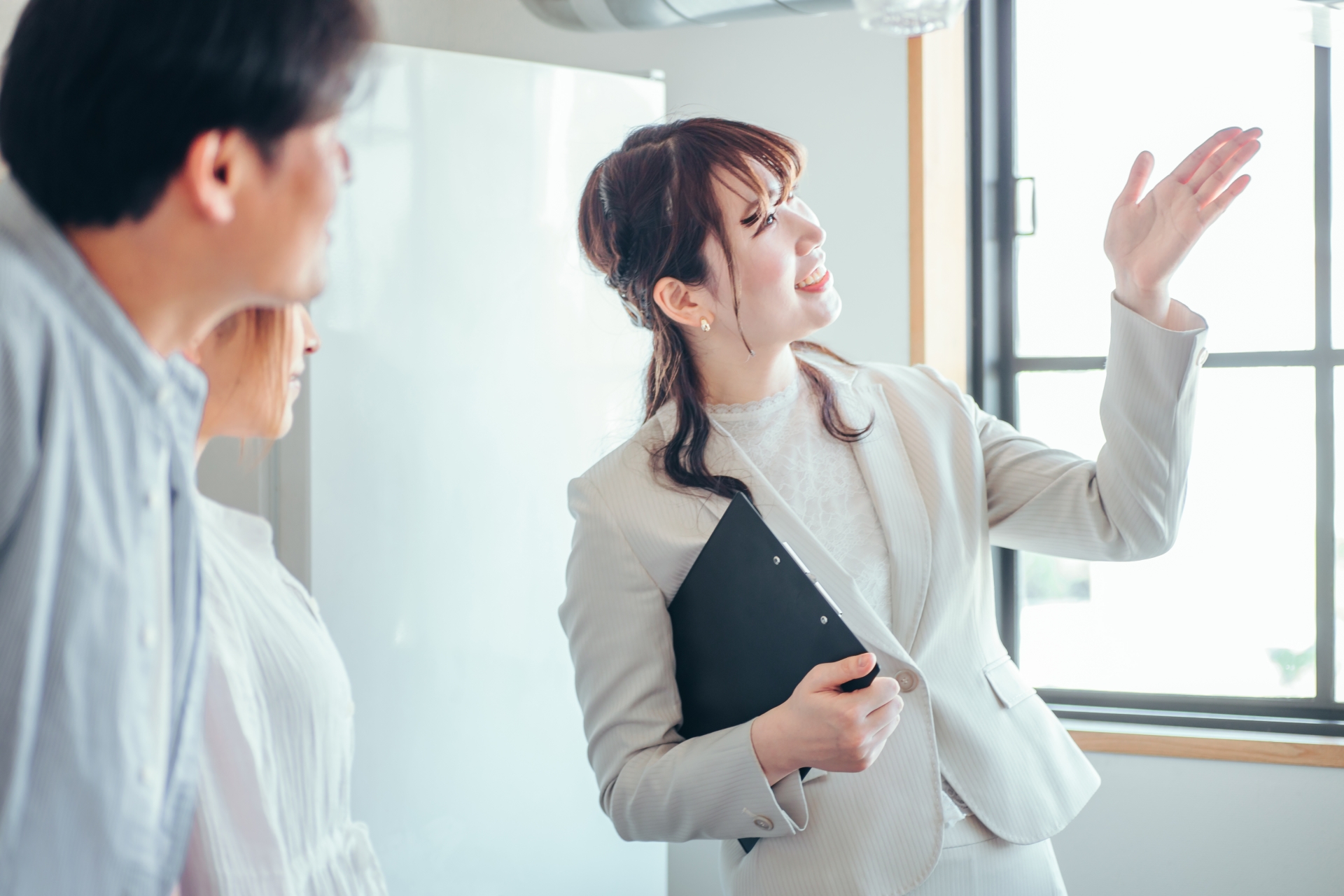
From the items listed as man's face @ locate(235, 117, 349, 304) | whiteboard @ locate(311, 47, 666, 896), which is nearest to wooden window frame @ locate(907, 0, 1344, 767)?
whiteboard @ locate(311, 47, 666, 896)

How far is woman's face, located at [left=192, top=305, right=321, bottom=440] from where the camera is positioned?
84 centimetres

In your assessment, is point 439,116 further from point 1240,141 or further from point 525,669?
point 1240,141

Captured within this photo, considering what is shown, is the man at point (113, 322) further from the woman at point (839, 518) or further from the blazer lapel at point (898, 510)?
the blazer lapel at point (898, 510)

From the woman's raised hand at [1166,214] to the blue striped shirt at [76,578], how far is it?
0.93 metres

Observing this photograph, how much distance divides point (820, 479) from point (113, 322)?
0.82 metres

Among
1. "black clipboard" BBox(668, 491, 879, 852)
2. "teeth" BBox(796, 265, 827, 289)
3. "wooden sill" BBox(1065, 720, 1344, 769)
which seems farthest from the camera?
"wooden sill" BBox(1065, 720, 1344, 769)

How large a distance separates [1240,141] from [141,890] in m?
→ 1.13

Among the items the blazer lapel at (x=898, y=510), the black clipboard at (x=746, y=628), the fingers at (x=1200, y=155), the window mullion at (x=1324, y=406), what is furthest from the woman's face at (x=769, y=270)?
the window mullion at (x=1324, y=406)

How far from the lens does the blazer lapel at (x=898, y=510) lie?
1.09m

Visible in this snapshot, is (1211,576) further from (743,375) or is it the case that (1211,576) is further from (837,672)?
(837,672)

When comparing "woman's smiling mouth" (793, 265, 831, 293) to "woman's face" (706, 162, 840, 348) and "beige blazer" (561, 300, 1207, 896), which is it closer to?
"woman's face" (706, 162, 840, 348)

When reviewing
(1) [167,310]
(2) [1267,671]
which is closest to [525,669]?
(1) [167,310]

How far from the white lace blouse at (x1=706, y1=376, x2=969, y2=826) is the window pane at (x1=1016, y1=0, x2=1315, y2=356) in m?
1.32

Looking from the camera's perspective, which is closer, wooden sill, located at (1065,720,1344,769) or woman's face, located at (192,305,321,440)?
woman's face, located at (192,305,321,440)
